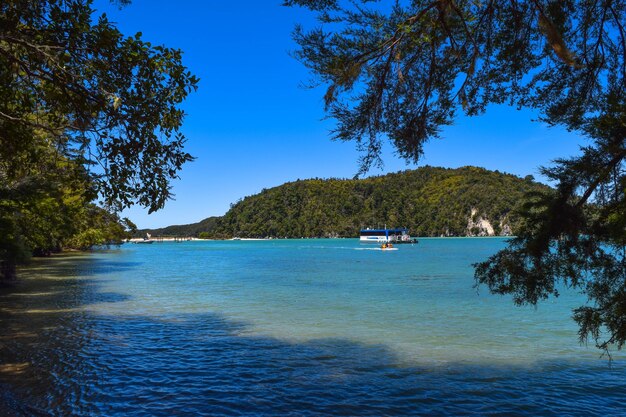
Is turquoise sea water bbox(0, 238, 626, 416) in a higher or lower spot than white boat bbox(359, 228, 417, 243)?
lower

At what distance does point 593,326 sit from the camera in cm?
487

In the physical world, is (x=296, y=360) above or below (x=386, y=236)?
below

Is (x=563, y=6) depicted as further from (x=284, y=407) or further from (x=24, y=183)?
(x=24, y=183)

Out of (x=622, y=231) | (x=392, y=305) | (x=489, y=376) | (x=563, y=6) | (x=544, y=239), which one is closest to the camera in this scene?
(x=622, y=231)

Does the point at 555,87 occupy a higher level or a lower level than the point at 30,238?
higher

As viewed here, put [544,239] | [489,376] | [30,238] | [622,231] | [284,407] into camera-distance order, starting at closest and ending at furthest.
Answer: [622,231], [544,239], [284,407], [489,376], [30,238]

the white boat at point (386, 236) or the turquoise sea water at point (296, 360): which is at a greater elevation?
the white boat at point (386, 236)

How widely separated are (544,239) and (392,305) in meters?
16.0

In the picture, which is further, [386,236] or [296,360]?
[386,236]

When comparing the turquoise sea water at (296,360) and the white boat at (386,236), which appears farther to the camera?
the white boat at (386,236)

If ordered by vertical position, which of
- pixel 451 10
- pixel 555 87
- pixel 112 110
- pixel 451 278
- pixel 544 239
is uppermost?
pixel 451 10

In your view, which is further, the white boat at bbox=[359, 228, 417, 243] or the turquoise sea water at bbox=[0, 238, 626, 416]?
the white boat at bbox=[359, 228, 417, 243]

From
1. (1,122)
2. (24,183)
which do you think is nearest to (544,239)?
(1,122)

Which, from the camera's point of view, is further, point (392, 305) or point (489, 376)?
point (392, 305)
